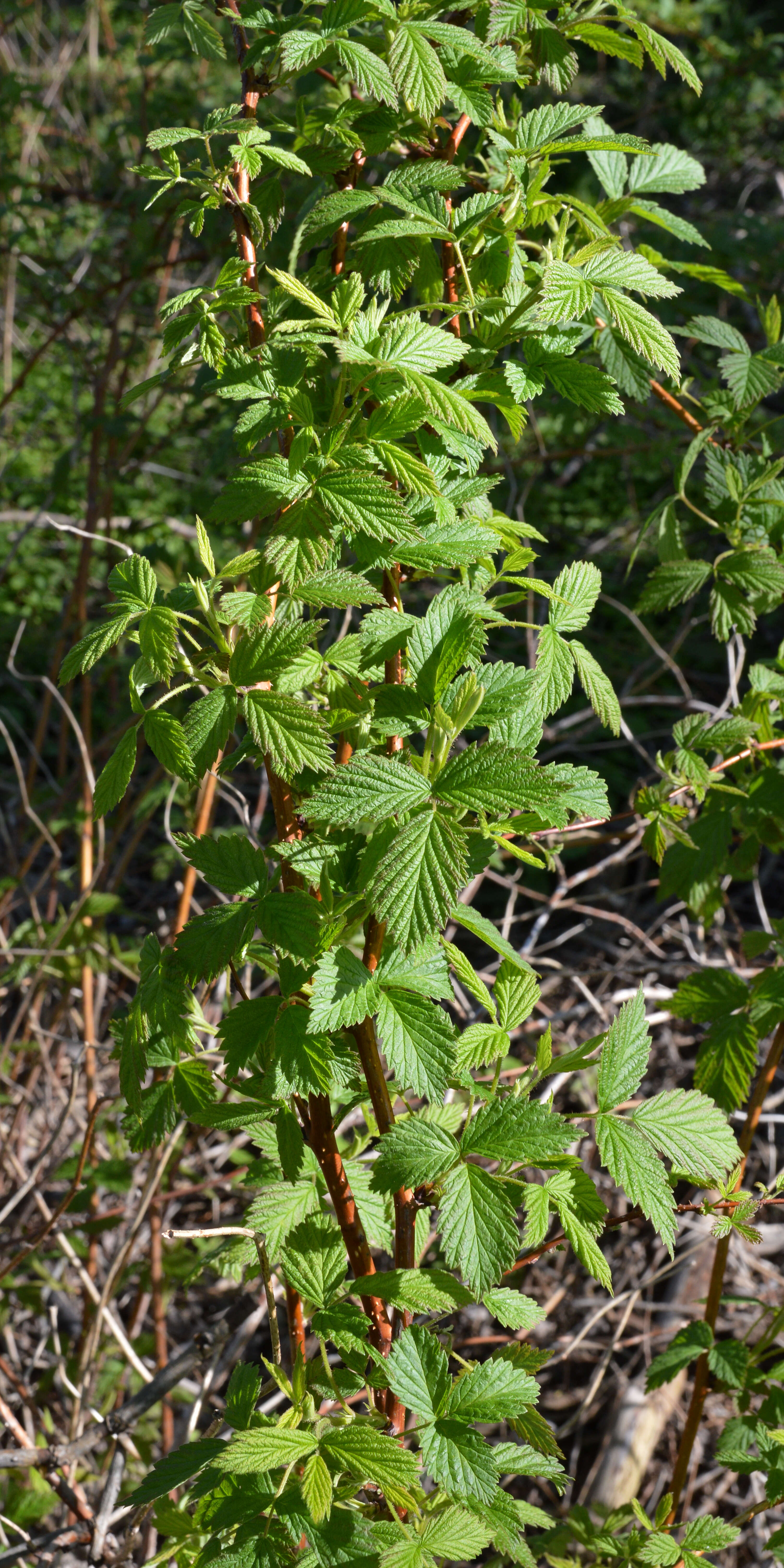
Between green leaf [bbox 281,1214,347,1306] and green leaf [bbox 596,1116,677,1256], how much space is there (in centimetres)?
25

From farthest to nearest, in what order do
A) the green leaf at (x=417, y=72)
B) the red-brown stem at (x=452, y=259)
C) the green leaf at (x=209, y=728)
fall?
the red-brown stem at (x=452, y=259) < the green leaf at (x=417, y=72) < the green leaf at (x=209, y=728)

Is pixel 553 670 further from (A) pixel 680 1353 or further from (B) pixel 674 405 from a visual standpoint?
(A) pixel 680 1353

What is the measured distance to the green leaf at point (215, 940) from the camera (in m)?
0.85

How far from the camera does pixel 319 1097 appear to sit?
1.00 meters

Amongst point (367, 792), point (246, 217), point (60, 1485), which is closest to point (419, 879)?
point (367, 792)

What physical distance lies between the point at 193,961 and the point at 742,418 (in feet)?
3.31

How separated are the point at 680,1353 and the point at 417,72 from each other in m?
1.42

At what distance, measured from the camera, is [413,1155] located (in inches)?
32.9

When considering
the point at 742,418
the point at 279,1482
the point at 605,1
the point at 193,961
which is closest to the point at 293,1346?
the point at 279,1482

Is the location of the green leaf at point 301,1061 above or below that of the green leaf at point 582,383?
below

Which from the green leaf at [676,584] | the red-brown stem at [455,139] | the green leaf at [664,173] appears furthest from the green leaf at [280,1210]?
the green leaf at [664,173]

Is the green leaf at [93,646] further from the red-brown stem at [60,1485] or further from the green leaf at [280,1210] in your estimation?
the red-brown stem at [60,1485]

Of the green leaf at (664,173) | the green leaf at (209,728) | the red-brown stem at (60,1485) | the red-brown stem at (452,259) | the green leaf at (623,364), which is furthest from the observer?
the red-brown stem at (60,1485)

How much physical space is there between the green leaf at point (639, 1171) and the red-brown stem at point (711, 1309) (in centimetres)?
52
